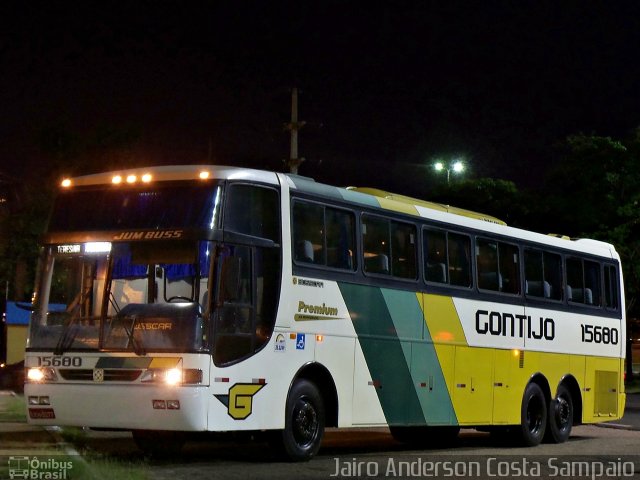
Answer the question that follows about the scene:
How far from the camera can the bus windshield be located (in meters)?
13.5

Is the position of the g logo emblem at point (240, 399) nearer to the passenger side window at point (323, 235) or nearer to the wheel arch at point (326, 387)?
the wheel arch at point (326, 387)

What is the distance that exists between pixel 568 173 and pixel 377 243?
30763 millimetres

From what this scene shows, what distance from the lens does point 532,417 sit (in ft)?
66.7

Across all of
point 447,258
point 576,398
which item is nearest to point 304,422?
point 447,258

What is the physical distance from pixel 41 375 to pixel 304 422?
10.2 feet

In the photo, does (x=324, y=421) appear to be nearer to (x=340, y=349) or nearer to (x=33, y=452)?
(x=340, y=349)

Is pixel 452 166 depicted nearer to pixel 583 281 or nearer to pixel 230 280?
pixel 583 281

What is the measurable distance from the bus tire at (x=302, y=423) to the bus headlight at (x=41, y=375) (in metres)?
2.65

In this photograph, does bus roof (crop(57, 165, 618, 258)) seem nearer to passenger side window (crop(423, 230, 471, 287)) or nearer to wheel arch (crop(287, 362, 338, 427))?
passenger side window (crop(423, 230, 471, 287))

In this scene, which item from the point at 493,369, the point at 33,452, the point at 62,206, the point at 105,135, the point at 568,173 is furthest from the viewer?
the point at 568,173

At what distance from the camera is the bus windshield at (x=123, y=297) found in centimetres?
1353

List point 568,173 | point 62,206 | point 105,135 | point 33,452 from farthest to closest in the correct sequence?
point 568,173 < point 105,135 < point 62,206 < point 33,452

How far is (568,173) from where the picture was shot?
46.1m

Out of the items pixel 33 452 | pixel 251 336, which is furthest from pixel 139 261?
pixel 33 452
